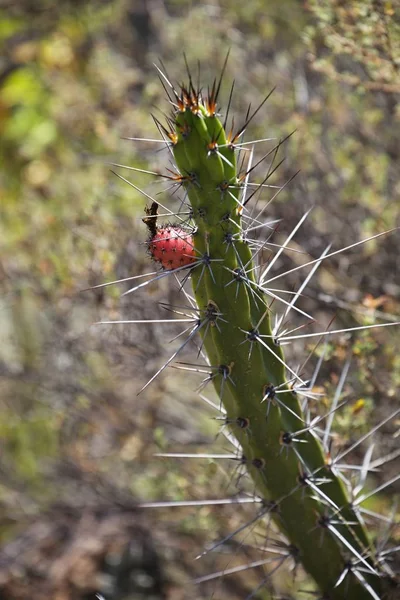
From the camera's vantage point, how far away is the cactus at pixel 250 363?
2115 millimetres

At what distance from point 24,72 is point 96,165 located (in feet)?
7.03

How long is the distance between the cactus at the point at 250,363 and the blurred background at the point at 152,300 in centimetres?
57

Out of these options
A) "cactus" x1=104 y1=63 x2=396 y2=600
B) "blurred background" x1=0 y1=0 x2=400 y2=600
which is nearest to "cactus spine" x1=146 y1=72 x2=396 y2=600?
"cactus" x1=104 y1=63 x2=396 y2=600

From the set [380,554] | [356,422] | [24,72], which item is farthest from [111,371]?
[24,72]

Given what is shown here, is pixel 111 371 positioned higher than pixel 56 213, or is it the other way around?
pixel 56 213

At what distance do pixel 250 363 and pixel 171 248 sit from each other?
0.41m

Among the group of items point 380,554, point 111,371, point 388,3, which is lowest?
point 111,371

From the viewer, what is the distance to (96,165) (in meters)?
5.28

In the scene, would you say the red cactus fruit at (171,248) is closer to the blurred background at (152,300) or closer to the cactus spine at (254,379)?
the cactus spine at (254,379)

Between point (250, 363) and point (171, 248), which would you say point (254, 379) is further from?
point (171, 248)

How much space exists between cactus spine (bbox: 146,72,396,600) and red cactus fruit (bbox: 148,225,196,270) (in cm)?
3

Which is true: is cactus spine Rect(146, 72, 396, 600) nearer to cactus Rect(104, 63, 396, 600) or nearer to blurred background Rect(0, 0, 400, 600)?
cactus Rect(104, 63, 396, 600)

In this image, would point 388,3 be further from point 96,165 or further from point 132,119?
point 96,165

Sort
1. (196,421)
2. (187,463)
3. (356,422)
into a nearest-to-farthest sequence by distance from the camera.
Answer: (356,422) → (187,463) → (196,421)
